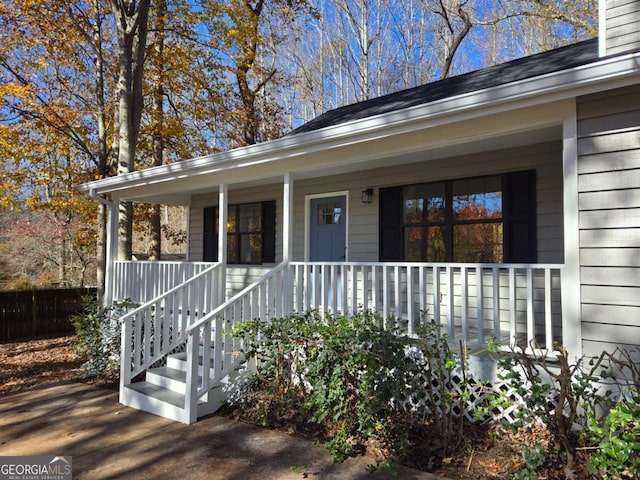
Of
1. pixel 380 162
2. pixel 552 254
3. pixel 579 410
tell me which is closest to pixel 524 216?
pixel 552 254

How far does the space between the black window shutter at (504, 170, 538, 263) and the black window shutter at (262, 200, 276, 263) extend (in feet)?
14.3

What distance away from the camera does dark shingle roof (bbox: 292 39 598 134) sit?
527 centimetres

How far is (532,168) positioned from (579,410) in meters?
2.93

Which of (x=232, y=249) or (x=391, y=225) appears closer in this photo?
(x=391, y=225)

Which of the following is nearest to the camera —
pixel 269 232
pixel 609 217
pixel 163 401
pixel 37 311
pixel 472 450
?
pixel 609 217

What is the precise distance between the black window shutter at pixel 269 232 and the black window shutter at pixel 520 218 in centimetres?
435

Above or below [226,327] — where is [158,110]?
above

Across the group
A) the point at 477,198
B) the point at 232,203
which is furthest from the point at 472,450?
the point at 232,203

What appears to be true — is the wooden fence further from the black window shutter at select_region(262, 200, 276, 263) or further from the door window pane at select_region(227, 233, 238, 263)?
the black window shutter at select_region(262, 200, 276, 263)

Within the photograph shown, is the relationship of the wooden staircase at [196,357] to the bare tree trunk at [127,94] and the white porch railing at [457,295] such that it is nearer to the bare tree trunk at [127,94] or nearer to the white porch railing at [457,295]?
the white porch railing at [457,295]

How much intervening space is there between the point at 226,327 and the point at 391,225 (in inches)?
113

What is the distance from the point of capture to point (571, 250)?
3648mm

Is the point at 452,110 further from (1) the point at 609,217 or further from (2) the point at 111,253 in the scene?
(2) the point at 111,253

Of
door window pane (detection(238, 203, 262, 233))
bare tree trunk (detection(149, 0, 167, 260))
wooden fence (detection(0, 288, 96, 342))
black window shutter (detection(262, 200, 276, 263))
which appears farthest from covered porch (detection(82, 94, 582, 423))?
bare tree trunk (detection(149, 0, 167, 260))
